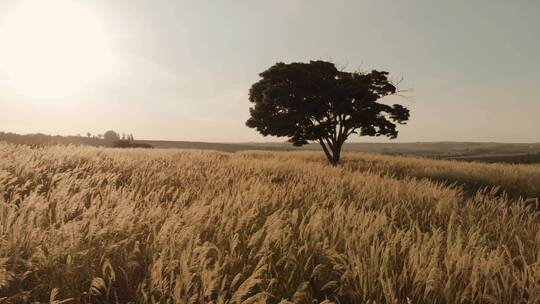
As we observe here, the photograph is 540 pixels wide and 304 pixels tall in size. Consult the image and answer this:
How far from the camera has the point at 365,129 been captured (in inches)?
1064

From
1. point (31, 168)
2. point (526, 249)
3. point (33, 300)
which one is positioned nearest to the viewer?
point (33, 300)

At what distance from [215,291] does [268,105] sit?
2517cm

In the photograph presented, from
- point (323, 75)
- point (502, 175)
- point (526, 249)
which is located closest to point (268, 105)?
point (323, 75)

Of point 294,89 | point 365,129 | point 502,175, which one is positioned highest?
point 294,89

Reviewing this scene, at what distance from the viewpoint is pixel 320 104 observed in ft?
89.2

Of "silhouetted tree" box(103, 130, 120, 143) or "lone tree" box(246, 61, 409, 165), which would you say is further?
"silhouetted tree" box(103, 130, 120, 143)

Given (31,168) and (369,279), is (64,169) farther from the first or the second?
(369,279)

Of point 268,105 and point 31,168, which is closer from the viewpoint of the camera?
point 31,168

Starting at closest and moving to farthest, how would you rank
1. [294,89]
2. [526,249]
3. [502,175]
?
[526,249]
[502,175]
[294,89]

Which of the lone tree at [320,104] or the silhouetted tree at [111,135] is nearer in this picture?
the lone tree at [320,104]

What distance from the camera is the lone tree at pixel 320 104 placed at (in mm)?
26609

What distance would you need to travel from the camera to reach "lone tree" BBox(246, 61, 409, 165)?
26609mm

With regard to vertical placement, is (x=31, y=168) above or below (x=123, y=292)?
above

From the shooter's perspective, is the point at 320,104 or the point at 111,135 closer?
the point at 320,104
